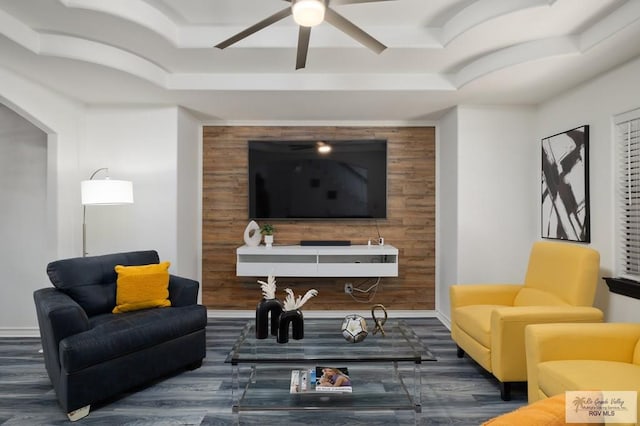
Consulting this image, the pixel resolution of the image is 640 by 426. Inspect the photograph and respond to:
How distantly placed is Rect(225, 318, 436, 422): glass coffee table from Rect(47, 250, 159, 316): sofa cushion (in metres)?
1.15

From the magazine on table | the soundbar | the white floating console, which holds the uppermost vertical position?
the soundbar

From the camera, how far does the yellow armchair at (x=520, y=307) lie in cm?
243

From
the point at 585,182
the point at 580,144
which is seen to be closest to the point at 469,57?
the point at 580,144

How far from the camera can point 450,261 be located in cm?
405

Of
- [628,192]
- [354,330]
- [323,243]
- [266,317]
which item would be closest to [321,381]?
[354,330]

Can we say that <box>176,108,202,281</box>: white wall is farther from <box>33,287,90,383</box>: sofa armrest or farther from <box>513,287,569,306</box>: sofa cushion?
<box>513,287,569,306</box>: sofa cushion

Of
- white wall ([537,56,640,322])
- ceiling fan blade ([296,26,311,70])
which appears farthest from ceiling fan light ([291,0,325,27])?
white wall ([537,56,640,322])

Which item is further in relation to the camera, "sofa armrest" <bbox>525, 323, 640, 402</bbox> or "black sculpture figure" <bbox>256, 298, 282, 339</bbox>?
"black sculpture figure" <bbox>256, 298, 282, 339</bbox>

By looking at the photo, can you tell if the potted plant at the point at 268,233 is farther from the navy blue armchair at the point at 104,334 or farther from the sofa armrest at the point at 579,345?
the sofa armrest at the point at 579,345

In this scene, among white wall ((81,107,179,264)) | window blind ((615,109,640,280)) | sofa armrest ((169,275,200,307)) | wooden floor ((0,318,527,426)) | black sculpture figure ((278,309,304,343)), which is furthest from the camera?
white wall ((81,107,179,264))

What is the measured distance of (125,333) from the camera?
8.03 ft

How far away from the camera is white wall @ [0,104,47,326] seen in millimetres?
3703

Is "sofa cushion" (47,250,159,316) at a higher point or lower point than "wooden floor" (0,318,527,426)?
higher

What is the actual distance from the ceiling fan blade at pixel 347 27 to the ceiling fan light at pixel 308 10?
2.7 inches
